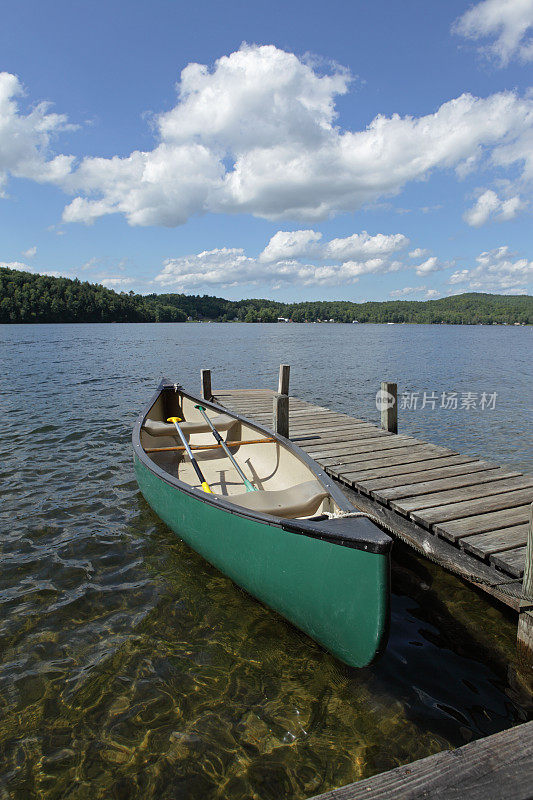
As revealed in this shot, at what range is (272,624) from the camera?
4734 mm

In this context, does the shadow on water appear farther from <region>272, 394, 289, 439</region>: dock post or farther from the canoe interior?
<region>272, 394, 289, 439</region>: dock post

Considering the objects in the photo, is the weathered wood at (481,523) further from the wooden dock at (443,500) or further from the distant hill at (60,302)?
the distant hill at (60,302)

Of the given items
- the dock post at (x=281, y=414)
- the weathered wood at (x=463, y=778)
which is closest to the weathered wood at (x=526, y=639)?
the weathered wood at (x=463, y=778)

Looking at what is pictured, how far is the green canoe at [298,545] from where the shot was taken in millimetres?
3305

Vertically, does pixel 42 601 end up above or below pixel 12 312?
below

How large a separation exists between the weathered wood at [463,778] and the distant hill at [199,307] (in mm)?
119443

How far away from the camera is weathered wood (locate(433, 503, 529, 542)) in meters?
4.71

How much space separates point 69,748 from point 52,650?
1.18 meters

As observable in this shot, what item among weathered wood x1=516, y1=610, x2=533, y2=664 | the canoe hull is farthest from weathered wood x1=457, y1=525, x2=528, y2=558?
the canoe hull

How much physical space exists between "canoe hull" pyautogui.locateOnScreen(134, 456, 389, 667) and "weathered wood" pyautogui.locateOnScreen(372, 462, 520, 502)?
85.0 inches

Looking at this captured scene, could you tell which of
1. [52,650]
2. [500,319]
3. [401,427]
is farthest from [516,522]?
[500,319]

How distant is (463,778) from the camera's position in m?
1.84

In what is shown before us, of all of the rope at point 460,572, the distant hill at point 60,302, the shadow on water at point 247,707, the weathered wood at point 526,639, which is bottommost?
the shadow on water at point 247,707

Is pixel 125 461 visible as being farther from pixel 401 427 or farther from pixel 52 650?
pixel 401 427
